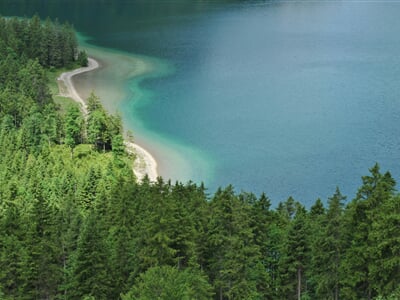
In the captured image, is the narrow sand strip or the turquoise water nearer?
the narrow sand strip

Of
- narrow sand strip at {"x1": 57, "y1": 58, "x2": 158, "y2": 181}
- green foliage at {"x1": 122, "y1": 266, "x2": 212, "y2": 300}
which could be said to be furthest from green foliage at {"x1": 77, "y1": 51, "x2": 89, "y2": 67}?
green foliage at {"x1": 122, "y1": 266, "x2": 212, "y2": 300}

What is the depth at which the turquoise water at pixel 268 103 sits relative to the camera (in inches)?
3686

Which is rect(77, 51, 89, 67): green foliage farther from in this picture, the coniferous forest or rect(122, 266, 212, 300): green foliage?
rect(122, 266, 212, 300): green foliage

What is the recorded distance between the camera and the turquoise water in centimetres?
9362

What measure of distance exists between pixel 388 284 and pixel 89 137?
65.6m

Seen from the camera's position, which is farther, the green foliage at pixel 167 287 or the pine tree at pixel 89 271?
the pine tree at pixel 89 271

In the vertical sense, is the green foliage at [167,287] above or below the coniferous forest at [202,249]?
above

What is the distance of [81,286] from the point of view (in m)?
44.2

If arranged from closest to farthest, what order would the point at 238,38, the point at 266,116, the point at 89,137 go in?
the point at 89,137 < the point at 266,116 < the point at 238,38

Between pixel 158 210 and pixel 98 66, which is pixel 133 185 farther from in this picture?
pixel 98 66

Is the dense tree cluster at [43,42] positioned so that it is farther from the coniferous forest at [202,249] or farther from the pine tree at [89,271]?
the pine tree at [89,271]

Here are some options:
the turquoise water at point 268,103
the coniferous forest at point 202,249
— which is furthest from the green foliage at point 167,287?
the turquoise water at point 268,103

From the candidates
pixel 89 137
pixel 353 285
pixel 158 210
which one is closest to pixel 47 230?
pixel 158 210

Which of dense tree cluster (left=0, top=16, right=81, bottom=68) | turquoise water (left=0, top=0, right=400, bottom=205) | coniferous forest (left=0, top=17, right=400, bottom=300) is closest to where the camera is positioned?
coniferous forest (left=0, top=17, right=400, bottom=300)
